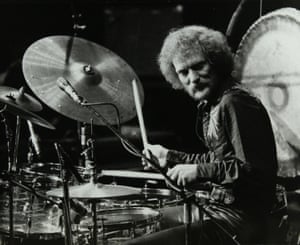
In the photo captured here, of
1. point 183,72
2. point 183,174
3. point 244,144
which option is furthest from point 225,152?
point 183,72

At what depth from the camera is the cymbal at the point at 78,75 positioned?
2.65m

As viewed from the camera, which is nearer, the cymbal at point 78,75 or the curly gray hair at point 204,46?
the curly gray hair at point 204,46

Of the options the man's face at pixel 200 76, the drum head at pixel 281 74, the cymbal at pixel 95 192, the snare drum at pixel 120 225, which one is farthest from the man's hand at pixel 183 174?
the drum head at pixel 281 74

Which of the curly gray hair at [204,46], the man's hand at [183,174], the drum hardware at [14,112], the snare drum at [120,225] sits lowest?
the snare drum at [120,225]

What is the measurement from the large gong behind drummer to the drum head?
0.37 meters

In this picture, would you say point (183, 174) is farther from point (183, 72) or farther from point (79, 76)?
point (79, 76)

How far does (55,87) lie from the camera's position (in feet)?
8.70

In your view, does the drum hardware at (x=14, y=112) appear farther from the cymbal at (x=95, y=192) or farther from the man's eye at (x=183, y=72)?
the man's eye at (x=183, y=72)

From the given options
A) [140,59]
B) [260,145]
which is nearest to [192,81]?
[260,145]

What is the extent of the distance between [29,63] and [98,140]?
209cm

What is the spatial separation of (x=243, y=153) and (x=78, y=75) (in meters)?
0.98

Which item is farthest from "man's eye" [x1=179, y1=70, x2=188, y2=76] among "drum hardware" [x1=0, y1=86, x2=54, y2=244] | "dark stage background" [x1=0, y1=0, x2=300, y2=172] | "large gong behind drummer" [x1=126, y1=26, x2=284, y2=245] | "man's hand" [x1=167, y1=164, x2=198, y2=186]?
"dark stage background" [x1=0, y1=0, x2=300, y2=172]

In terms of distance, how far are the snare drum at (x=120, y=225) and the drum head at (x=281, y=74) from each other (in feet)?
2.23

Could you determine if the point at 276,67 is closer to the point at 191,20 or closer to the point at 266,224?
the point at 266,224
